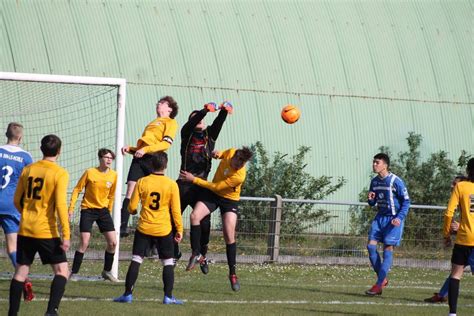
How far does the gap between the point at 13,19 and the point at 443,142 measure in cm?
1232

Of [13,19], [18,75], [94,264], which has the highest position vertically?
[13,19]

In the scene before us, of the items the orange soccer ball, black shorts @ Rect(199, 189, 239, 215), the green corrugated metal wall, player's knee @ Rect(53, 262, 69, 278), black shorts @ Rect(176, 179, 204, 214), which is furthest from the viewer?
the green corrugated metal wall

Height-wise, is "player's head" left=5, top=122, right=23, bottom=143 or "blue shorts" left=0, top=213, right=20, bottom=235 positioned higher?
"player's head" left=5, top=122, right=23, bottom=143

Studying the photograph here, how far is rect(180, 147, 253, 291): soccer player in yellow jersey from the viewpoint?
47.3 feet

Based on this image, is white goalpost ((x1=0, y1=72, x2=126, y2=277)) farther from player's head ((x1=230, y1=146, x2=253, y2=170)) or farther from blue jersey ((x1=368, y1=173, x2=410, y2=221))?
blue jersey ((x1=368, y1=173, x2=410, y2=221))

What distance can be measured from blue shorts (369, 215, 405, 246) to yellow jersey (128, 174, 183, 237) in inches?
175

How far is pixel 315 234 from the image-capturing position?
74.9 feet

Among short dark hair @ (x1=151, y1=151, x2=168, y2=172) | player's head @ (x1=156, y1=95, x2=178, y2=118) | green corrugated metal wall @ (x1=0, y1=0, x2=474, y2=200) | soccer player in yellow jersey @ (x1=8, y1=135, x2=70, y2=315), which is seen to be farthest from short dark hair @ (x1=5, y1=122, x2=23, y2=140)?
green corrugated metal wall @ (x1=0, y1=0, x2=474, y2=200)

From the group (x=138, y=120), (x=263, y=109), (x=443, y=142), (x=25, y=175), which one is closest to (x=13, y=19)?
(x=138, y=120)

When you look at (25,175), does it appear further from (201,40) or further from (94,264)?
(201,40)

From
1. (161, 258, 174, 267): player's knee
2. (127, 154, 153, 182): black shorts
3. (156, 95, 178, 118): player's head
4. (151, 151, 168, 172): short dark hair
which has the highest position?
(156, 95, 178, 118): player's head

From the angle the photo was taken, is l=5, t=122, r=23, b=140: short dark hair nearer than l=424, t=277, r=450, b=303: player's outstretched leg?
Yes

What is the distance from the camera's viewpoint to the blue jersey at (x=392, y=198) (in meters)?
15.6

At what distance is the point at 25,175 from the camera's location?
10.2m
